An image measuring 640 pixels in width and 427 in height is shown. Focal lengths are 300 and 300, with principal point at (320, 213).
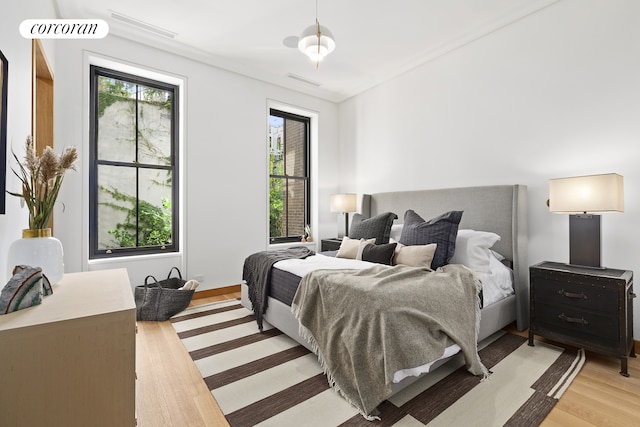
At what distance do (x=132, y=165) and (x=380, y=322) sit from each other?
10.9 feet

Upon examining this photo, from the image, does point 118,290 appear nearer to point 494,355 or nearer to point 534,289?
point 494,355

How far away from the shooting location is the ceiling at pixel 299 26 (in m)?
2.79

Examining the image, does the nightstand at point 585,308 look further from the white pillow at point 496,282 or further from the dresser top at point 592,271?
the white pillow at point 496,282

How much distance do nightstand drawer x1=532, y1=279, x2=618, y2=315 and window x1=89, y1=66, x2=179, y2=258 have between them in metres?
3.84

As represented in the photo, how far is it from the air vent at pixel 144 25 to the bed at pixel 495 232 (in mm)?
2787

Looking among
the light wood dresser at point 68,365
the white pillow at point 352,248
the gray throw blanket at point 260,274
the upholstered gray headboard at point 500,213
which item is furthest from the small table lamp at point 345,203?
the light wood dresser at point 68,365

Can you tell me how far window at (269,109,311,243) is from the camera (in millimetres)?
4664

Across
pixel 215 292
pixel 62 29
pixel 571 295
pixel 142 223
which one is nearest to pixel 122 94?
pixel 142 223

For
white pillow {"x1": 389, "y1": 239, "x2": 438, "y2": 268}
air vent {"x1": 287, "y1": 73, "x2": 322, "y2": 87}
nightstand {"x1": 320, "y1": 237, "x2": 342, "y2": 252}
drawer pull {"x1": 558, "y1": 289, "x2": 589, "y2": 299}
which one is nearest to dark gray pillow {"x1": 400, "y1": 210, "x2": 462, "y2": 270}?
white pillow {"x1": 389, "y1": 239, "x2": 438, "y2": 268}

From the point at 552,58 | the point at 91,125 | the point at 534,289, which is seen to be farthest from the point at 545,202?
the point at 91,125

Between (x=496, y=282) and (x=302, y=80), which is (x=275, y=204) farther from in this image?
(x=496, y=282)

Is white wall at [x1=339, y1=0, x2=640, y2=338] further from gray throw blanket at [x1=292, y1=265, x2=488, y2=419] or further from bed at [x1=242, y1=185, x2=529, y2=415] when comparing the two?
gray throw blanket at [x1=292, y1=265, x2=488, y2=419]

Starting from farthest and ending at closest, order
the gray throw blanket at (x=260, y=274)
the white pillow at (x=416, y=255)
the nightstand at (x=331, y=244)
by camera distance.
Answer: the nightstand at (x=331, y=244) → the gray throw blanket at (x=260, y=274) → the white pillow at (x=416, y=255)

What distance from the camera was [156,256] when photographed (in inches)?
137
